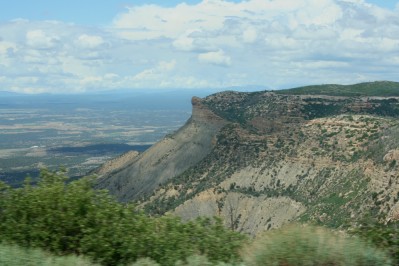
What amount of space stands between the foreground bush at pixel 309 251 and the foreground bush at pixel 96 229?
6.88ft

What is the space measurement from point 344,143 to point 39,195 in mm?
59020

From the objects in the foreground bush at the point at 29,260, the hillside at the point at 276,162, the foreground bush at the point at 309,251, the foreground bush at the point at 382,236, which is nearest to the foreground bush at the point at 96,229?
the foreground bush at the point at 309,251

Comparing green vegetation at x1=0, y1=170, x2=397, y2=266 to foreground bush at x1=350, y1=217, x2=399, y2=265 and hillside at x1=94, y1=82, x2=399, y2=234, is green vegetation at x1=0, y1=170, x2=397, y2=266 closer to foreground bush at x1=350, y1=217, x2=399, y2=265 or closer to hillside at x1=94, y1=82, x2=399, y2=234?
foreground bush at x1=350, y1=217, x2=399, y2=265

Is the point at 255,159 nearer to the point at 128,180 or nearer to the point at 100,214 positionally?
the point at 128,180

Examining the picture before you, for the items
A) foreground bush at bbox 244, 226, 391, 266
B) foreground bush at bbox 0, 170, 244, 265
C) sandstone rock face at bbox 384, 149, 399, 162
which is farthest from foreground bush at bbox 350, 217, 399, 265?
sandstone rock face at bbox 384, 149, 399, 162

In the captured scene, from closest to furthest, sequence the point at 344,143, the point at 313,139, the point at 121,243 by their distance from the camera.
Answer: the point at 121,243, the point at 344,143, the point at 313,139

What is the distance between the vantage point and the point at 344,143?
229ft

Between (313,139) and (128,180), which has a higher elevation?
(313,139)

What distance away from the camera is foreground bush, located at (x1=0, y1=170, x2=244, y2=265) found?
1383 cm

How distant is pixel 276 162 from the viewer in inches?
2982

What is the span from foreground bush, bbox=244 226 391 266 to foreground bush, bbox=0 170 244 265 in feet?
6.88

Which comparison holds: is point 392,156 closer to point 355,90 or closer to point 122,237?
point 122,237

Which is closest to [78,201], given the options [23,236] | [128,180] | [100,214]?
[100,214]

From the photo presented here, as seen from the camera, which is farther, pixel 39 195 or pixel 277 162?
pixel 277 162
